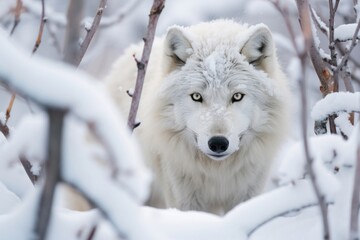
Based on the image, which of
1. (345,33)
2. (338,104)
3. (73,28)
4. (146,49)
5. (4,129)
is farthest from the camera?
(345,33)

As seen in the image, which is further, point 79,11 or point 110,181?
point 110,181

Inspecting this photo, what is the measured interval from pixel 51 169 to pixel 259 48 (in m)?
3.25

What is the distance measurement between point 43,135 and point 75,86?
0.13m

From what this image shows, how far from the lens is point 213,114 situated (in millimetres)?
3947

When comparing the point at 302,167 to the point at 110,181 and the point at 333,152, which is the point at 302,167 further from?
the point at 110,181

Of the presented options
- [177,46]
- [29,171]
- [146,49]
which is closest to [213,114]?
[177,46]

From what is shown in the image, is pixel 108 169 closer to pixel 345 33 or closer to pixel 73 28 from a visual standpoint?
pixel 73 28

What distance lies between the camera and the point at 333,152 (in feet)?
6.33

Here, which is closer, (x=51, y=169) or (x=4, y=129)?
(x=51, y=169)

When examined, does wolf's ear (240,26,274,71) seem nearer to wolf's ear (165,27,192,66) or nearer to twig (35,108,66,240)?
wolf's ear (165,27,192,66)

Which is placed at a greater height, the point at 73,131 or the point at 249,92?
the point at 249,92

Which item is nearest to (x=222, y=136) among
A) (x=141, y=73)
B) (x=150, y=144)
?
(x=150, y=144)

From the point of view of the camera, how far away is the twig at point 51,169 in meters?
1.19

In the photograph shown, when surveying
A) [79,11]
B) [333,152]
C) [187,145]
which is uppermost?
[187,145]
